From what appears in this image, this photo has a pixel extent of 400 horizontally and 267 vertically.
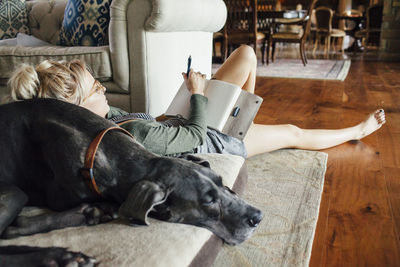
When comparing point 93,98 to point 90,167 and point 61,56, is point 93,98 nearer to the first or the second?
point 90,167

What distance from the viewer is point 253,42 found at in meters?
5.64

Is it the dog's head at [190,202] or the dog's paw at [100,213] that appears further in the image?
the dog's paw at [100,213]

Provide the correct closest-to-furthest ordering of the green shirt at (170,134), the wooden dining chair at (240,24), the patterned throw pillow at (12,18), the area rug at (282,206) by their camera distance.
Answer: the area rug at (282,206)
the green shirt at (170,134)
the patterned throw pillow at (12,18)
the wooden dining chair at (240,24)

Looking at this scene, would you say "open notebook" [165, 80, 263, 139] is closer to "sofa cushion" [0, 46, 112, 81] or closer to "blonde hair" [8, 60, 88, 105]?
"blonde hair" [8, 60, 88, 105]

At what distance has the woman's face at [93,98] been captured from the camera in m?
1.31

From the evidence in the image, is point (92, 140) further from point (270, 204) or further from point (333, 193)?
point (333, 193)

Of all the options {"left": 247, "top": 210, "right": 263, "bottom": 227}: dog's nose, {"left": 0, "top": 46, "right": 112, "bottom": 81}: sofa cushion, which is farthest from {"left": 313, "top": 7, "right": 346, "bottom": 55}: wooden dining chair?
{"left": 247, "top": 210, "right": 263, "bottom": 227}: dog's nose

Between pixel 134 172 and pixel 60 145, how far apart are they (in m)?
0.23

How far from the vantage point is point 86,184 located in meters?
0.96

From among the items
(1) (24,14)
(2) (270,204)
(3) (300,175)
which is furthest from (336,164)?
(1) (24,14)

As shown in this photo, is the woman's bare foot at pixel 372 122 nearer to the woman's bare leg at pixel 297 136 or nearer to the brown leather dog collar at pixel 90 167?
the woman's bare leg at pixel 297 136

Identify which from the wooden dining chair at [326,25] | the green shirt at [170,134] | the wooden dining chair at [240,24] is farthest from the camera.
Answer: the wooden dining chair at [326,25]

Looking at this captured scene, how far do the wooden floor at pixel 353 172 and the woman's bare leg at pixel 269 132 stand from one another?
0.27 feet

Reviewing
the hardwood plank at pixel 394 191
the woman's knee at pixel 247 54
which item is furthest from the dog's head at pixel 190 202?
the woman's knee at pixel 247 54
